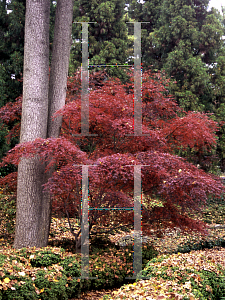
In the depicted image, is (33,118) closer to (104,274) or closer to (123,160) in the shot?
(123,160)

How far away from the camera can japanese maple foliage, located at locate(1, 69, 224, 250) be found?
13.4 feet

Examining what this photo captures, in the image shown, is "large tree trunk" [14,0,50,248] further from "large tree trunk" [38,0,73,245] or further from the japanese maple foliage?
the japanese maple foliage

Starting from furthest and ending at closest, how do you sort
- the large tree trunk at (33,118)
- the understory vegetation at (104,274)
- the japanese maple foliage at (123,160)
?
the large tree trunk at (33,118), the japanese maple foliage at (123,160), the understory vegetation at (104,274)

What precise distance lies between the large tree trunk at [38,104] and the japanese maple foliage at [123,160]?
326mm

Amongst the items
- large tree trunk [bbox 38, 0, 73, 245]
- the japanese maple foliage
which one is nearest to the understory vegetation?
the japanese maple foliage

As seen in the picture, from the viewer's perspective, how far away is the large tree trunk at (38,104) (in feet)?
16.6

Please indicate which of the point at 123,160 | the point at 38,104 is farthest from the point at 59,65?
the point at 123,160

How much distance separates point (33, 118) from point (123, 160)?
204 cm

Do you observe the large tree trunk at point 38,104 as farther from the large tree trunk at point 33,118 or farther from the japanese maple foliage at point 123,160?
the japanese maple foliage at point 123,160

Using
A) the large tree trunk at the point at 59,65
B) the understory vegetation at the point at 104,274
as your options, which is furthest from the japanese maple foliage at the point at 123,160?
the understory vegetation at the point at 104,274

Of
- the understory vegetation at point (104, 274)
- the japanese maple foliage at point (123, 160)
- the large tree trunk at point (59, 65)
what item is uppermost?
the large tree trunk at point (59, 65)

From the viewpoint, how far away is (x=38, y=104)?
5.25 metres

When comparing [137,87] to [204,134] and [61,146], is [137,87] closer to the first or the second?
[204,134]

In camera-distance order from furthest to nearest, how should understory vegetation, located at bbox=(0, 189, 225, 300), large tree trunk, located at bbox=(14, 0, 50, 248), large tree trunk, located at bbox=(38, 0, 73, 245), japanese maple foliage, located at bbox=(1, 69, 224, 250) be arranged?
large tree trunk, located at bbox=(38, 0, 73, 245)
large tree trunk, located at bbox=(14, 0, 50, 248)
japanese maple foliage, located at bbox=(1, 69, 224, 250)
understory vegetation, located at bbox=(0, 189, 225, 300)
